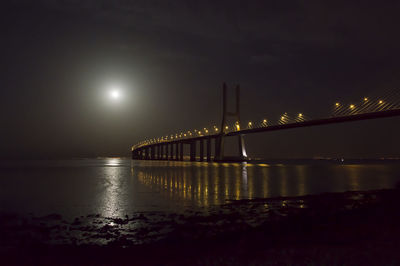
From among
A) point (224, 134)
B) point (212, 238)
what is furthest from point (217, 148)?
point (212, 238)

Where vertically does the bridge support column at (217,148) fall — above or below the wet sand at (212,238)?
above

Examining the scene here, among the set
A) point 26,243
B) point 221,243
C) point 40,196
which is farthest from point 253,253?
point 40,196

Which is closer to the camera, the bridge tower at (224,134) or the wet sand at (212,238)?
the wet sand at (212,238)

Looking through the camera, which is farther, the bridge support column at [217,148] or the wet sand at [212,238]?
the bridge support column at [217,148]

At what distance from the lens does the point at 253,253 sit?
6477mm

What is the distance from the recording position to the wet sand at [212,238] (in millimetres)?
6230

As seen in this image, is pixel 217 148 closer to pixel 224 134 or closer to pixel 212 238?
pixel 224 134

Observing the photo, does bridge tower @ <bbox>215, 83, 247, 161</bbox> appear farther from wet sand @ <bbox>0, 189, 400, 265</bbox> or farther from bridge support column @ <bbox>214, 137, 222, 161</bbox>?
wet sand @ <bbox>0, 189, 400, 265</bbox>

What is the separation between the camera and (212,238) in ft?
28.4

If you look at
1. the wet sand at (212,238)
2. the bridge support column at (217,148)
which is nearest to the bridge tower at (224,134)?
the bridge support column at (217,148)

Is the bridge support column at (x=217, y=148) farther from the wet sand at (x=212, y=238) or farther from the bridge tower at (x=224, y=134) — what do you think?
the wet sand at (x=212, y=238)

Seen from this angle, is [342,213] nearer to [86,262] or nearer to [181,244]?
[181,244]

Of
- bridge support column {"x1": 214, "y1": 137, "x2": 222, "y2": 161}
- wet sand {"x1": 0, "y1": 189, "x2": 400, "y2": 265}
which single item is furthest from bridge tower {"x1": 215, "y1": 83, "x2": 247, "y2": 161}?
wet sand {"x1": 0, "y1": 189, "x2": 400, "y2": 265}

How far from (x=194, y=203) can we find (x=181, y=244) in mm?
8219
